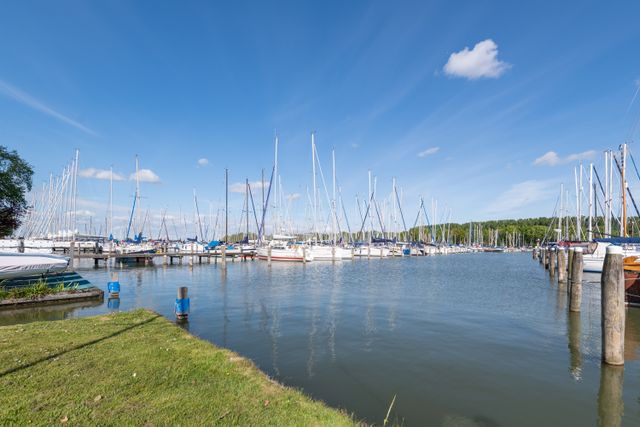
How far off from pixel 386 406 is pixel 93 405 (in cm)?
590

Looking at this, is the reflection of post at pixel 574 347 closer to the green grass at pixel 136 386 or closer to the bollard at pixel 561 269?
the green grass at pixel 136 386

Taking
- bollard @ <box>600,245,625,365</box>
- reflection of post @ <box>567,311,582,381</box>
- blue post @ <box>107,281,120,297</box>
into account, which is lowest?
reflection of post @ <box>567,311,582,381</box>

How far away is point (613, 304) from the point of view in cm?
1013

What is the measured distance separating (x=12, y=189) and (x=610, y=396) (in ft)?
108

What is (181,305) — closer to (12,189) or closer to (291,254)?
(12,189)

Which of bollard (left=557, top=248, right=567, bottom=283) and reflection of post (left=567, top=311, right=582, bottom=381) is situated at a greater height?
bollard (left=557, top=248, right=567, bottom=283)

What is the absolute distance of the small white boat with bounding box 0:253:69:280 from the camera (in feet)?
59.9

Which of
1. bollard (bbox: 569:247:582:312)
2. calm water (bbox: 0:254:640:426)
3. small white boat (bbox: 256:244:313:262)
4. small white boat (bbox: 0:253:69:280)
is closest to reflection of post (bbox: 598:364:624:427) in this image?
calm water (bbox: 0:254:640:426)

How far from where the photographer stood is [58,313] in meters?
17.0

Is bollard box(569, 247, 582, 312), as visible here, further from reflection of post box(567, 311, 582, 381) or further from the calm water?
the calm water

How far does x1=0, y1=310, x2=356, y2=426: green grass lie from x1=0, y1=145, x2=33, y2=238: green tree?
16.5 meters

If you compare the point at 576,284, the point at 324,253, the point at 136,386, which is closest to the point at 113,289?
the point at 136,386

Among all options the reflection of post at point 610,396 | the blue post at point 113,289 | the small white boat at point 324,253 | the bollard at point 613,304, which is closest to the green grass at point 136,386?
the reflection of post at point 610,396

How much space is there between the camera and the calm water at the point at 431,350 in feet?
27.6
